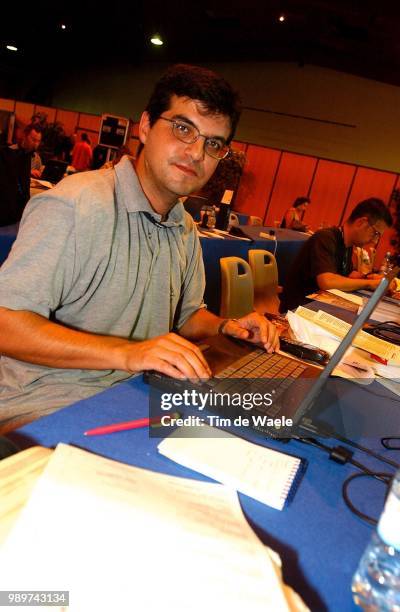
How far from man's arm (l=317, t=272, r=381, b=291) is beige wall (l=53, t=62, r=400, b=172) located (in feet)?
25.0

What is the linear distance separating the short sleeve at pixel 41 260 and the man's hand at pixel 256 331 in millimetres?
483

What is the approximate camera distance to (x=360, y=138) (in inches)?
374

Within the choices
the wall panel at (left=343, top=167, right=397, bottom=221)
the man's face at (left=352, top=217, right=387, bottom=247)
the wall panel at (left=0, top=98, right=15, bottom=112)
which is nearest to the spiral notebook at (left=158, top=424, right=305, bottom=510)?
the man's face at (left=352, top=217, right=387, bottom=247)

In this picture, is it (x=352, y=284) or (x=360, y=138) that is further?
(x=360, y=138)

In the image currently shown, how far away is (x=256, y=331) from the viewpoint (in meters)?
1.26

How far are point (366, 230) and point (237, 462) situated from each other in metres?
2.71

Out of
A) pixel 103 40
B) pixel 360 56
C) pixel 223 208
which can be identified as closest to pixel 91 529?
pixel 223 208

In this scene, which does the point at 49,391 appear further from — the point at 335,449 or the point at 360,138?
the point at 360,138

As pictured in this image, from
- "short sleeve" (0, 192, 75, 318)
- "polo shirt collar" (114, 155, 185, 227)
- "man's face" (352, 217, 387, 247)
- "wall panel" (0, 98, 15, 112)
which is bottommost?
"short sleeve" (0, 192, 75, 318)

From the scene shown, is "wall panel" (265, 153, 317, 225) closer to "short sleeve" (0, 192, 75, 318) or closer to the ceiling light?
the ceiling light

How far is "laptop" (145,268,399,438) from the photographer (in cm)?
72

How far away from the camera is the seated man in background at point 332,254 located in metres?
2.95

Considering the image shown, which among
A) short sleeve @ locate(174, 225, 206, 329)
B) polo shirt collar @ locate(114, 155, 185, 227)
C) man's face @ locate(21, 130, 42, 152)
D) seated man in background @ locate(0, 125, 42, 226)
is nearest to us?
polo shirt collar @ locate(114, 155, 185, 227)

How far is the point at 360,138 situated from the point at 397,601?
10.4 metres
